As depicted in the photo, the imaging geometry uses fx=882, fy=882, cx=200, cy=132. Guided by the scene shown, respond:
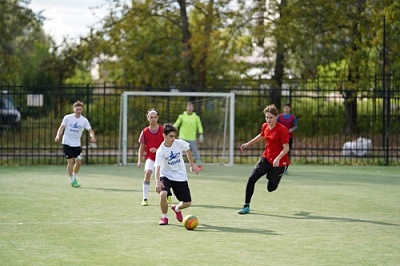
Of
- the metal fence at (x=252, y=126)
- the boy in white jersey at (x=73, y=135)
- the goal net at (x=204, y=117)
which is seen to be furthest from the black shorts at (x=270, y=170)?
the goal net at (x=204, y=117)

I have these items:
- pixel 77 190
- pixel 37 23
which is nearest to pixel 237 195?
pixel 77 190

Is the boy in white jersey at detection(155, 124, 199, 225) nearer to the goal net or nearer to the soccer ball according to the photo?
the soccer ball

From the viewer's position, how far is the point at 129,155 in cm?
3072

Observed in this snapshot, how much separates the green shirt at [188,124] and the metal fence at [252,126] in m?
3.69

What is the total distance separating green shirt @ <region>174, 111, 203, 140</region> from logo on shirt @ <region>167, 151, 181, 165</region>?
11.7 metres

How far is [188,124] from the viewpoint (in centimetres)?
2491

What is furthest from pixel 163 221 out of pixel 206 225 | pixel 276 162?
pixel 276 162

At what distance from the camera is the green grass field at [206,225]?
1002cm

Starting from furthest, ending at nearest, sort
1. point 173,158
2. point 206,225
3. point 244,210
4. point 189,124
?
1. point 189,124
2. point 244,210
3. point 173,158
4. point 206,225

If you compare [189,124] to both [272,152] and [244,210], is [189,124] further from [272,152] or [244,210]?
[244,210]

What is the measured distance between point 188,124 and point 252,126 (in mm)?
7588

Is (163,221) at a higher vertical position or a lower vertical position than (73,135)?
lower

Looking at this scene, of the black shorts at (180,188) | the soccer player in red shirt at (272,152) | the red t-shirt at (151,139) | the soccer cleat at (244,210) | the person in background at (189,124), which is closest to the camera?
the black shorts at (180,188)

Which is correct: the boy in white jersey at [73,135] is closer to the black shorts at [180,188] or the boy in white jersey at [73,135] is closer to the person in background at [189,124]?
the person in background at [189,124]
